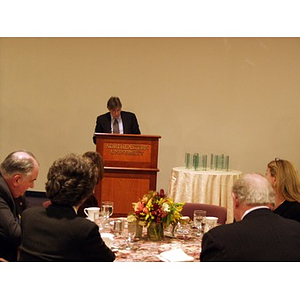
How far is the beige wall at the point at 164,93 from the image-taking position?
822 centimetres

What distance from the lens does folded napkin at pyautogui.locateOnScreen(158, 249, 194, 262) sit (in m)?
2.55

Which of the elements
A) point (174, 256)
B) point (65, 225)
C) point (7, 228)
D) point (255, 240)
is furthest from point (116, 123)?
point (255, 240)

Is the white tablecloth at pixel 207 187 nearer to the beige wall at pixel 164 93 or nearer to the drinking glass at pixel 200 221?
the beige wall at pixel 164 93

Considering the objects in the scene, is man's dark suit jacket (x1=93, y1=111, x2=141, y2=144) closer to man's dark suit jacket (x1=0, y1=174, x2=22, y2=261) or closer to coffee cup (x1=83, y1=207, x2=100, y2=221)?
coffee cup (x1=83, y1=207, x2=100, y2=221)

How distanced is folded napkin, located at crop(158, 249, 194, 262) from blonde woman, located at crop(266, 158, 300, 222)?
3.54 feet

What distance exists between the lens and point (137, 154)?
18.9ft

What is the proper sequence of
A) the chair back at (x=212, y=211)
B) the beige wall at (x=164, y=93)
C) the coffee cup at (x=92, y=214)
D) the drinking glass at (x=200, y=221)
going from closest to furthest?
the drinking glass at (x=200, y=221) < the coffee cup at (x=92, y=214) < the chair back at (x=212, y=211) < the beige wall at (x=164, y=93)

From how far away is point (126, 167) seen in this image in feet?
18.8

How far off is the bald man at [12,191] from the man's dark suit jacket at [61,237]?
0.44 m

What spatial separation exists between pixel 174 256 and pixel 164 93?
6.06 m

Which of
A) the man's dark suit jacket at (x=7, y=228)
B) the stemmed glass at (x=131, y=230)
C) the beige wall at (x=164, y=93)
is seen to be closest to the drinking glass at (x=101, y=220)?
the stemmed glass at (x=131, y=230)

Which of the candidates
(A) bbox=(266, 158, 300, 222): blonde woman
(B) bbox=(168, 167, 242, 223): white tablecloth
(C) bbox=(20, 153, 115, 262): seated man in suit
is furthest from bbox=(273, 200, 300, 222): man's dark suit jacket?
(B) bbox=(168, 167, 242, 223): white tablecloth

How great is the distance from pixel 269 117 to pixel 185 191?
286cm

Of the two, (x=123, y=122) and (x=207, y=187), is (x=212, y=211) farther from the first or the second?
(x=123, y=122)
